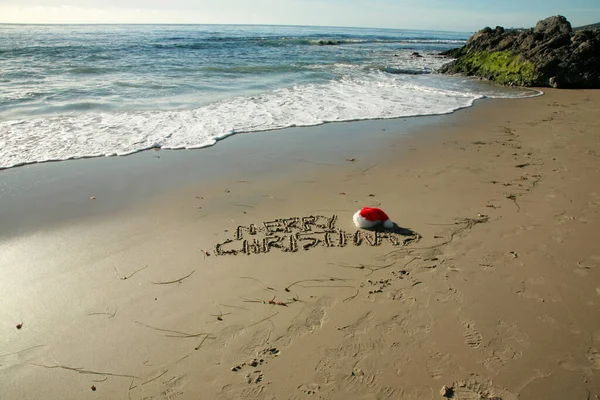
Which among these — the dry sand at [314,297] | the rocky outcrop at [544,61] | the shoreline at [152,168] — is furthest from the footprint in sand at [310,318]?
the rocky outcrop at [544,61]

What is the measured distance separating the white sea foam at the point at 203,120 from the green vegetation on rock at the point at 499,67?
3293 mm

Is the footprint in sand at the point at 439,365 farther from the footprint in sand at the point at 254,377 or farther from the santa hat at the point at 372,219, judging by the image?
the santa hat at the point at 372,219

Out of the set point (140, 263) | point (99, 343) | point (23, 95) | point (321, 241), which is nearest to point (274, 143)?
point (321, 241)

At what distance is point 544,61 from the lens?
15.0 metres

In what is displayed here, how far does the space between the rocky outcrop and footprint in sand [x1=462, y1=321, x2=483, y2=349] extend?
1572 cm

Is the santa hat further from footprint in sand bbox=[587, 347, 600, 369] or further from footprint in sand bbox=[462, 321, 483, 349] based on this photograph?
footprint in sand bbox=[587, 347, 600, 369]

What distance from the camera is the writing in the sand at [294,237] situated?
13.3 feet

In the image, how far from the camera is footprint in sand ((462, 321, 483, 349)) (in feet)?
9.21

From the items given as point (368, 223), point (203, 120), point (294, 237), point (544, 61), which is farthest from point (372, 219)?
point (544, 61)

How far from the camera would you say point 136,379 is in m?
2.58

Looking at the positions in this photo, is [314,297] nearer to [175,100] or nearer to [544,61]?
[175,100]

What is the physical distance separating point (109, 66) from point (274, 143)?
14392 mm

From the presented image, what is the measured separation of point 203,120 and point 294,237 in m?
5.78

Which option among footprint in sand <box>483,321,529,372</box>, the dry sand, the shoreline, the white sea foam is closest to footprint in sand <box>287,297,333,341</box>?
the dry sand
